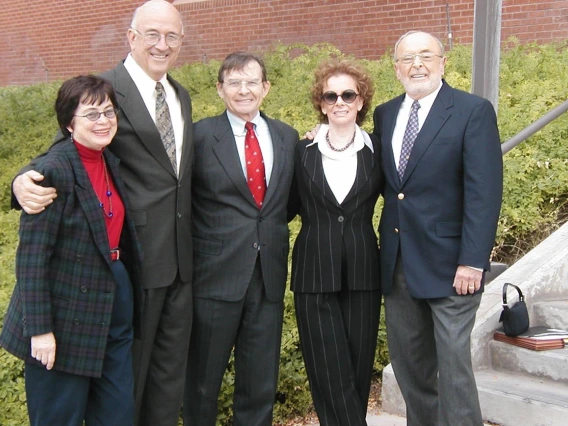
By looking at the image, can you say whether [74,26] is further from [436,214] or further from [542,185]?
[436,214]

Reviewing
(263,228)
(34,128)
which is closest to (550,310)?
(263,228)

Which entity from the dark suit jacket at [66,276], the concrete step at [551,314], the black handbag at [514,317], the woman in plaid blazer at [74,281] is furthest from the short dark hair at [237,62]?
the concrete step at [551,314]

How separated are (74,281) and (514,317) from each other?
8.26ft

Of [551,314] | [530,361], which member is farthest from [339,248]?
[551,314]

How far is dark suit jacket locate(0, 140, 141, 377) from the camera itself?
279 centimetres

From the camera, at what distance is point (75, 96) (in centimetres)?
295

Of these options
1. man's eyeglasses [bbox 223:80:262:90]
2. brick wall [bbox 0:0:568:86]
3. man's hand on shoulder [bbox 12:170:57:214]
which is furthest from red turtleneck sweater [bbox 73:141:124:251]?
brick wall [bbox 0:0:568:86]

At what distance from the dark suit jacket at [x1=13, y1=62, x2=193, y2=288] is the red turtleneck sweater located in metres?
0.13

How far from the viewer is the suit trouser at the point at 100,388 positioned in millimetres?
2926

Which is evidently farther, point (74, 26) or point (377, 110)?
point (74, 26)

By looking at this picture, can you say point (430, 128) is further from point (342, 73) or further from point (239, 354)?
point (239, 354)

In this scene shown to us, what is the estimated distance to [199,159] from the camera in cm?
347

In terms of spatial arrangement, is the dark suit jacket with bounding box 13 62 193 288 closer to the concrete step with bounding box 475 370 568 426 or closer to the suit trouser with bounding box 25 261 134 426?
the suit trouser with bounding box 25 261 134 426

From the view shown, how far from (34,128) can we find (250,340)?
6.72 metres
